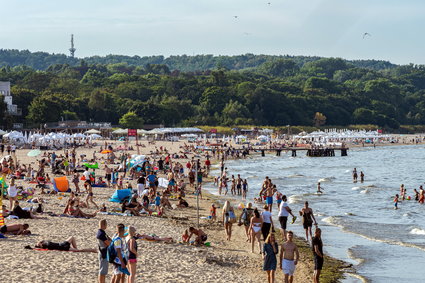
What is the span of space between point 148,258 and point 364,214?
46.5ft

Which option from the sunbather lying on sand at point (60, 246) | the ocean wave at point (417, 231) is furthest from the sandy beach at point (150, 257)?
the ocean wave at point (417, 231)

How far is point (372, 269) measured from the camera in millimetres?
14820

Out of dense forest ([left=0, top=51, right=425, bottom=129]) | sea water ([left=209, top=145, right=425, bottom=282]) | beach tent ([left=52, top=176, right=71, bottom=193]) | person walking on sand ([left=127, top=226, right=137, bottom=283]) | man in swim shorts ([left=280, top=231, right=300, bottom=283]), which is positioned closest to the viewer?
person walking on sand ([left=127, top=226, right=137, bottom=283])

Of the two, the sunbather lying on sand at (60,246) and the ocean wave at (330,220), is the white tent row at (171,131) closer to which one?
the ocean wave at (330,220)

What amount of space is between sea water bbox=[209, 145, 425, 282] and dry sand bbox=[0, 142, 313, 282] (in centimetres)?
218

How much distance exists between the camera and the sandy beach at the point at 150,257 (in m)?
11.0

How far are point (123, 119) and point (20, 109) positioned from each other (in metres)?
15.1

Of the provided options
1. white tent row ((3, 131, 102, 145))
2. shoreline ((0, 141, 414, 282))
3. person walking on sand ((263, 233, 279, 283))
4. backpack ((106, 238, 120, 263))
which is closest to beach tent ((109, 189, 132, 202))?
shoreline ((0, 141, 414, 282))

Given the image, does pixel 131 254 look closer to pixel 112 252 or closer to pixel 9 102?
pixel 112 252

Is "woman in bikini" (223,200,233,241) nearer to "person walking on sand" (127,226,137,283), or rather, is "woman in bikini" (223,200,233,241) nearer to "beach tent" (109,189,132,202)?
"beach tent" (109,189,132,202)

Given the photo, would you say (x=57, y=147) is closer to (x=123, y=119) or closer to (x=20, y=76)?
(x=123, y=119)

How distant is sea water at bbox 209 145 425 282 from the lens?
15.6 m

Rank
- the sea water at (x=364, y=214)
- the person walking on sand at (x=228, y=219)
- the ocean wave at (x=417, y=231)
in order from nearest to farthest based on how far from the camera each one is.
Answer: the sea water at (x=364, y=214)
the person walking on sand at (x=228, y=219)
the ocean wave at (x=417, y=231)

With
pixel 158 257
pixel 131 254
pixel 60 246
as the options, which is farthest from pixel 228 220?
pixel 131 254
